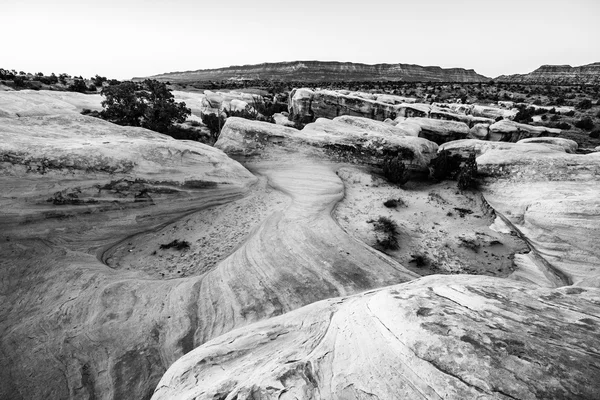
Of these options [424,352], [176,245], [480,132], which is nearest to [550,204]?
[424,352]

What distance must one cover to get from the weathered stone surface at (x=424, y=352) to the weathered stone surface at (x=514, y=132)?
25.6 m

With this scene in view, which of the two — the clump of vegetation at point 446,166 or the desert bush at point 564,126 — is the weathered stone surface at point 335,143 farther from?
the desert bush at point 564,126

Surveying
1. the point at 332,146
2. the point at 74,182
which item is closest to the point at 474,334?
the point at 74,182

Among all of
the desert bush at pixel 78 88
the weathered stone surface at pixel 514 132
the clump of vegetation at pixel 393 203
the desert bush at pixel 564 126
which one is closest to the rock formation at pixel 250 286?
the clump of vegetation at pixel 393 203

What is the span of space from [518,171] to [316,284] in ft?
41.4

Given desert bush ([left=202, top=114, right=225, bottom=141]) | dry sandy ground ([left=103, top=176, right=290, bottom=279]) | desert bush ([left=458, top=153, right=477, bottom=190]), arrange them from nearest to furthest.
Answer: dry sandy ground ([left=103, top=176, right=290, bottom=279]) < desert bush ([left=458, top=153, right=477, bottom=190]) < desert bush ([left=202, top=114, right=225, bottom=141])

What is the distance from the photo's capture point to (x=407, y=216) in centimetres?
1444

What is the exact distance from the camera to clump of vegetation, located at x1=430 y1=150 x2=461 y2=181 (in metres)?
18.0

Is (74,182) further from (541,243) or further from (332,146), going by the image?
(541,243)

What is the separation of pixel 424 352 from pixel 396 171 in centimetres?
1473

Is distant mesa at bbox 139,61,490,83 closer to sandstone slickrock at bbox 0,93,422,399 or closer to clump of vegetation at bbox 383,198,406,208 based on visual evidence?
clump of vegetation at bbox 383,198,406,208

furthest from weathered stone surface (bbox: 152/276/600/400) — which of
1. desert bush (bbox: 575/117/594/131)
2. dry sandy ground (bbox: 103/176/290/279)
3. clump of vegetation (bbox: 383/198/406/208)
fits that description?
desert bush (bbox: 575/117/594/131)

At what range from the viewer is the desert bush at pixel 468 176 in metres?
15.9

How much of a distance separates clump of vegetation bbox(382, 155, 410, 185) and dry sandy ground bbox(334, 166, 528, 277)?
0.45 m
